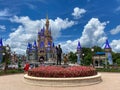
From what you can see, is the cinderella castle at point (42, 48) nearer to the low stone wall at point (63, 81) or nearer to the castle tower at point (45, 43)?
the castle tower at point (45, 43)

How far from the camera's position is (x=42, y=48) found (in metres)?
113

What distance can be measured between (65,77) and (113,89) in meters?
3.79

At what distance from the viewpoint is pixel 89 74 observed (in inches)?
650

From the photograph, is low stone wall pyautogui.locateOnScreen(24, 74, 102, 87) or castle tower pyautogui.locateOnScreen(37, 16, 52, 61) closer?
low stone wall pyautogui.locateOnScreen(24, 74, 102, 87)

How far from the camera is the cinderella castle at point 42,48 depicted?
4183 inches

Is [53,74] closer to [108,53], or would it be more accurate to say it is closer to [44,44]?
[108,53]

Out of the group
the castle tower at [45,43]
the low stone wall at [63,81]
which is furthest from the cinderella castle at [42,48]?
the low stone wall at [63,81]

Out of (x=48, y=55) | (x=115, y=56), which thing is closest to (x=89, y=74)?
(x=115, y=56)

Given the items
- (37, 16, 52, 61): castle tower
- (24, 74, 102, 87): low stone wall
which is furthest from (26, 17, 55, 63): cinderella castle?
(24, 74, 102, 87): low stone wall

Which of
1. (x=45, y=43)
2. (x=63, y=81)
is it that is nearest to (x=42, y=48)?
(x=45, y=43)

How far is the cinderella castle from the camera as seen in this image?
106m

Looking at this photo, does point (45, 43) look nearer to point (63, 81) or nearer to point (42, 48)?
point (42, 48)

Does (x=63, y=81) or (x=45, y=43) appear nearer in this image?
(x=63, y=81)

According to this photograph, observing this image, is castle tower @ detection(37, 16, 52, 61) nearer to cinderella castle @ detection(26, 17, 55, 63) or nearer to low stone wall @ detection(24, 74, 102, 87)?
cinderella castle @ detection(26, 17, 55, 63)
